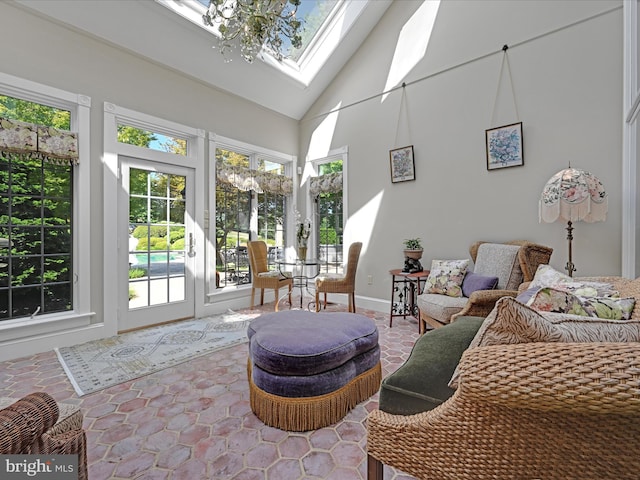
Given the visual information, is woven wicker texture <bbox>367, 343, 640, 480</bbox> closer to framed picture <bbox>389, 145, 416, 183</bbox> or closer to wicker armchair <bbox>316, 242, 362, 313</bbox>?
wicker armchair <bbox>316, 242, 362, 313</bbox>

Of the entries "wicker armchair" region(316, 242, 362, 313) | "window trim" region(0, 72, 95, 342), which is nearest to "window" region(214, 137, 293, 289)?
"wicker armchair" region(316, 242, 362, 313)

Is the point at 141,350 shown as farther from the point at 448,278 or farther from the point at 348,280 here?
the point at 448,278

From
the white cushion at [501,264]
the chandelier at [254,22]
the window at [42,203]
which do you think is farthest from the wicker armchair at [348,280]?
the window at [42,203]

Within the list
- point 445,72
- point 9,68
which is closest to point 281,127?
point 445,72

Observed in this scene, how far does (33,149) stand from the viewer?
2.72 metres

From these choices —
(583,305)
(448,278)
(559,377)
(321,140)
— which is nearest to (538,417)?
(559,377)

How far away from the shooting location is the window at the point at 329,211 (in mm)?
4930

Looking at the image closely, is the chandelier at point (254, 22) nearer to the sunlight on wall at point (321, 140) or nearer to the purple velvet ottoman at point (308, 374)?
the sunlight on wall at point (321, 140)

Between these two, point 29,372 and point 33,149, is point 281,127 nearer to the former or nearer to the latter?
point 33,149

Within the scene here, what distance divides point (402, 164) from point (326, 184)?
1364 mm

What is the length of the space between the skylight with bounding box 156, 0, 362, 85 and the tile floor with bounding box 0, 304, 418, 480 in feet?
12.5

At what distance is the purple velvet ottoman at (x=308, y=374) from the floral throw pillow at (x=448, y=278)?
1.38 meters

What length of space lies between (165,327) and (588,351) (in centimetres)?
383

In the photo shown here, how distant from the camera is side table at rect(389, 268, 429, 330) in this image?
3.62 metres
